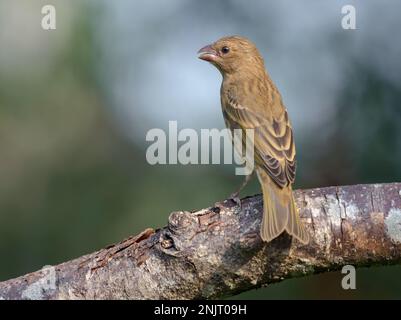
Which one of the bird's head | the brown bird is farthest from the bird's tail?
the bird's head

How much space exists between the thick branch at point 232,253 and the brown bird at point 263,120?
104mm

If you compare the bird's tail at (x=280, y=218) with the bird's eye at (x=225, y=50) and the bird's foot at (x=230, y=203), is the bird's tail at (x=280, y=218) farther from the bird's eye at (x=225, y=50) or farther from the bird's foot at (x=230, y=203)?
the bird's eye at (x=225, y=50)

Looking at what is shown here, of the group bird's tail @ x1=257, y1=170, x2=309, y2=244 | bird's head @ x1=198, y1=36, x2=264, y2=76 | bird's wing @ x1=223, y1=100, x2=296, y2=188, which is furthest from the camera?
bird's head @ x1=198, y1=36, x2=264, y2=76

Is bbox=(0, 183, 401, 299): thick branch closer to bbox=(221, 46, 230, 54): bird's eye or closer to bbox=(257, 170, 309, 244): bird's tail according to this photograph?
bbox=(257, 170, 309, 244): bird's tail

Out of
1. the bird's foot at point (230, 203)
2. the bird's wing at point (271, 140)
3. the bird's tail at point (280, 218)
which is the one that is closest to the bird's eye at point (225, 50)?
the bird's wing at point (271, 140)

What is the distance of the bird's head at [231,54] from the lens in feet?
19.8

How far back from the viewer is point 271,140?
506 centimetres

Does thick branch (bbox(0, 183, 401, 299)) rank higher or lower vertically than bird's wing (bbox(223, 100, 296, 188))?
lower

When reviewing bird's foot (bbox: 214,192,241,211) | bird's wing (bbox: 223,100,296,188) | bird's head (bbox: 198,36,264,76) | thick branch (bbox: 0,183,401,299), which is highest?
bird's head (bbox: 198,36,264,76)

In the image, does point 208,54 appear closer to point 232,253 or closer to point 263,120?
point 263,120

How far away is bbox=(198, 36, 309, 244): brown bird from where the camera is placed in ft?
13.2

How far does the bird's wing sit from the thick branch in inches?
24.9

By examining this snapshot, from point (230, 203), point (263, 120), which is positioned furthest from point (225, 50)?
point (230, 203)

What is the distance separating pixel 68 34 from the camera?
238 inches
